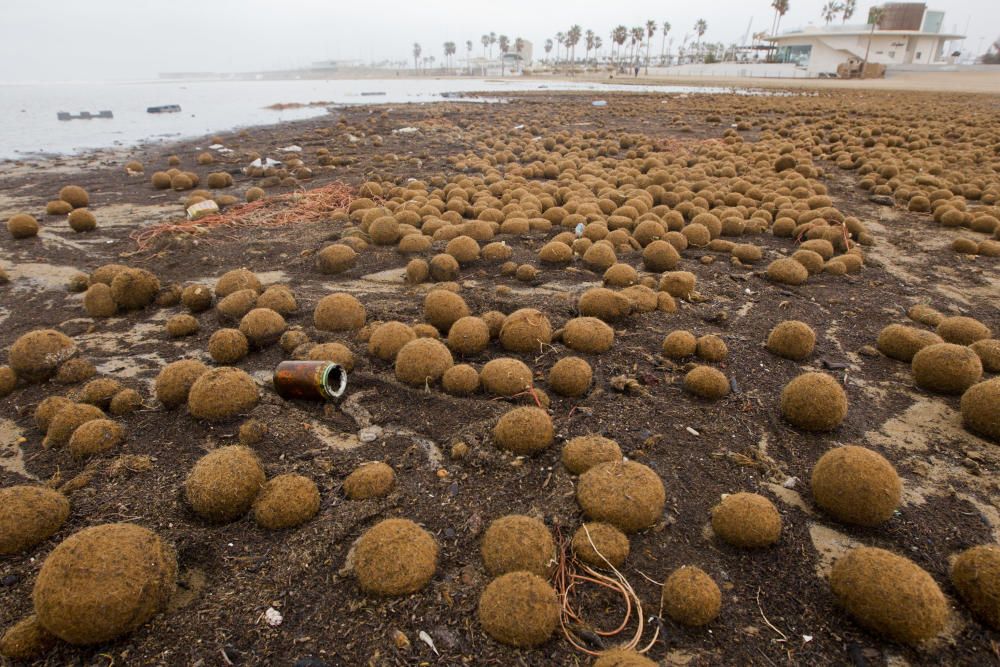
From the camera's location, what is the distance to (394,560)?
119 inches

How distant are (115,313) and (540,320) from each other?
556 centimetres

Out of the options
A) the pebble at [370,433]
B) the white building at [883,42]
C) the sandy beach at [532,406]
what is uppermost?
the white building at [883,42]

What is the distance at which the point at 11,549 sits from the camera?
10.6 feet

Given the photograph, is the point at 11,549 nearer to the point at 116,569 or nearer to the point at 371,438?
the point at 116,569

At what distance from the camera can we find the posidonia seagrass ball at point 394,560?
300cm

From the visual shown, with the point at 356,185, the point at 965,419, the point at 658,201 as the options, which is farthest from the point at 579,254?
the point at 356,185

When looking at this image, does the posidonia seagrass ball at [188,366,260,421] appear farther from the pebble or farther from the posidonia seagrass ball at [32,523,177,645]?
the posidonia seagrass ball at [32,523,177,645]

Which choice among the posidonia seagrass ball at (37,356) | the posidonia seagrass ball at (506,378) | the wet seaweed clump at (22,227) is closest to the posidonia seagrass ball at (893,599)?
the posidonia seagrass ball at (506,378)

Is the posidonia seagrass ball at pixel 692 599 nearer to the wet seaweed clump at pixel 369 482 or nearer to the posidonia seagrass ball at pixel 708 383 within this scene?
the wet seaweed clump at pixel 369 482

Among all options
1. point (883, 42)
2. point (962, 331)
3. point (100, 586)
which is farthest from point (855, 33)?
point (100, 586)

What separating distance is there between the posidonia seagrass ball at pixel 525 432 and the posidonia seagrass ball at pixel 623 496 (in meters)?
0.56

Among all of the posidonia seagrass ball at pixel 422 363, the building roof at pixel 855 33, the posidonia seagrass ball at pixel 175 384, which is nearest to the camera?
the posidonia seagrass ball at pixel 175 384

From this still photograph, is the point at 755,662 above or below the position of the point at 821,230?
below

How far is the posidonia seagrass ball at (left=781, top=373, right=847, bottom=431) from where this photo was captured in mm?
4273
